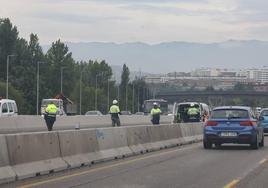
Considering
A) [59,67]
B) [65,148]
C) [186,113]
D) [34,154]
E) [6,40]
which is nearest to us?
[34,154]

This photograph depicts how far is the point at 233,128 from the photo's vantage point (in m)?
23.5

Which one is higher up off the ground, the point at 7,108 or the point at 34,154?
the point at 7,108

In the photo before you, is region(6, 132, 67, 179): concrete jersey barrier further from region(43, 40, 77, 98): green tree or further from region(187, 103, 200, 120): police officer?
region(43, 40, 77, 98): green tree

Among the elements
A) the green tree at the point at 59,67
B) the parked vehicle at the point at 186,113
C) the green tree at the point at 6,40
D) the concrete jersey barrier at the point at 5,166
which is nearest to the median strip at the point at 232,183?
the concrete jersey barrier at the point at 5,166

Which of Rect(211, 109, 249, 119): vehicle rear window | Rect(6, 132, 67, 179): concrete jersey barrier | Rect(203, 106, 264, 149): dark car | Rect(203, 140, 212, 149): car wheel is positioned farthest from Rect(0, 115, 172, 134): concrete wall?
Rect(6, 132, 67, 179): concrete jersey barrier

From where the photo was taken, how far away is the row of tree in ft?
383

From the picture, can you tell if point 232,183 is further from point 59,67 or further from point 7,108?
point 59,67

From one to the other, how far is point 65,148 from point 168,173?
2.59 metres

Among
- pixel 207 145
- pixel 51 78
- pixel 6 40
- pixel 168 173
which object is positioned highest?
pixel 6 40

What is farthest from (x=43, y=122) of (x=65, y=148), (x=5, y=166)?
(x=5, y=166)

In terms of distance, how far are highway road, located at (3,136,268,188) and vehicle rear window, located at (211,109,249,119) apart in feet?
12.5

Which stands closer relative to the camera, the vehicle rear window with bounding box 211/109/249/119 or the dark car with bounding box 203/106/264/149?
the dark car with bounding box 203/106/264/149

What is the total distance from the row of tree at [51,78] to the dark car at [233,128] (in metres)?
72.7

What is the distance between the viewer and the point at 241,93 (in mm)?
138375
